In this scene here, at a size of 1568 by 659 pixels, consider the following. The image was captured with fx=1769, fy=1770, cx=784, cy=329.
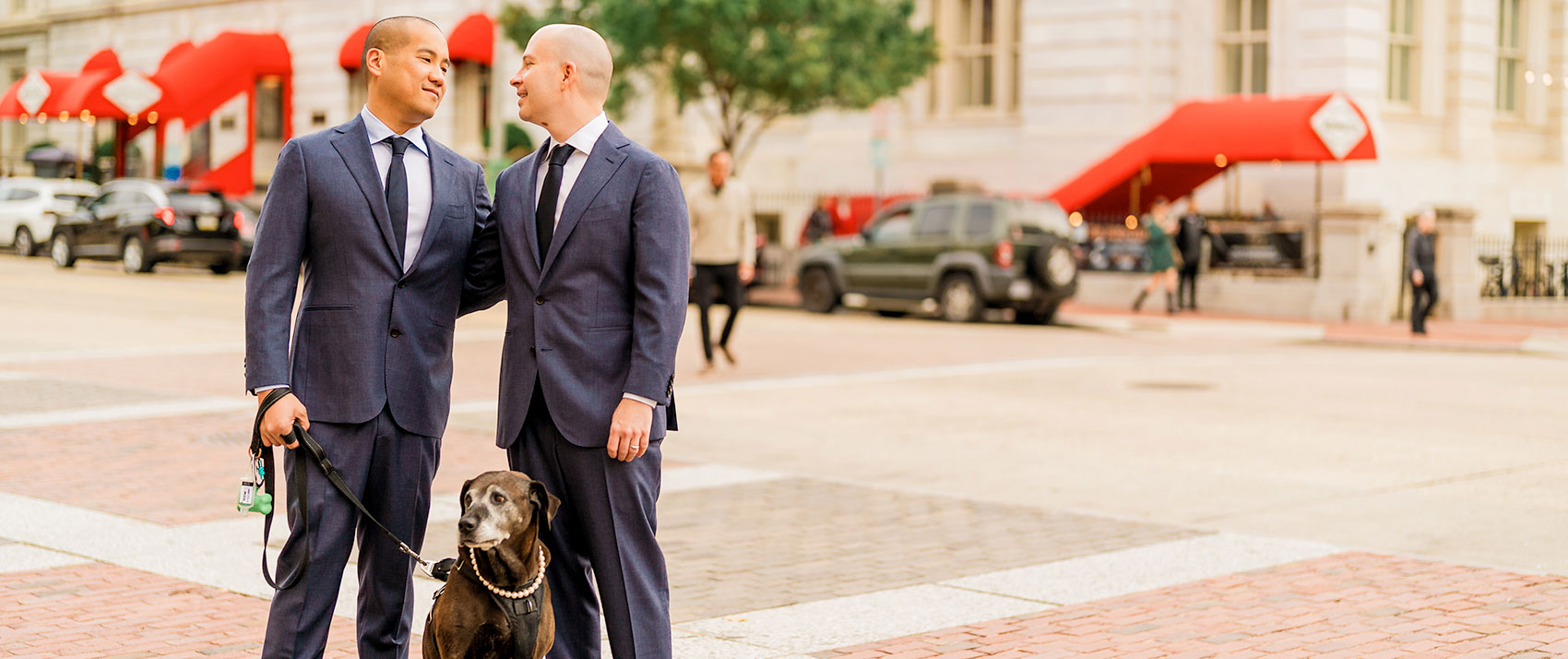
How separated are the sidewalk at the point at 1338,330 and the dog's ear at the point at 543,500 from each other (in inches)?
741

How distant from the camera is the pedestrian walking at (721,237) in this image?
15344 mm

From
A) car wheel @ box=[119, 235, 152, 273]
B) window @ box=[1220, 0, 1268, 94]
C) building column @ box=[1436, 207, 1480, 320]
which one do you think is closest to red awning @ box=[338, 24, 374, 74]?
car wheel @ box=[119, 235, 152, 273]

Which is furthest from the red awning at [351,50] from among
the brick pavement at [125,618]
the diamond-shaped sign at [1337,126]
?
the brick pavement at [125,618]

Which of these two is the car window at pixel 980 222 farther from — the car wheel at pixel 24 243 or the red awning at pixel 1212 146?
the car wheel at pixel 24 243

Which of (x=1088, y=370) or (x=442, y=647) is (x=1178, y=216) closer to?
(x=1088, y=370)

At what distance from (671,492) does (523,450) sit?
441 centimetres

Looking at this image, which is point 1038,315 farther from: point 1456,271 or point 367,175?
point 367,175

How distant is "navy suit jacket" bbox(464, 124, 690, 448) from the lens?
429 cm

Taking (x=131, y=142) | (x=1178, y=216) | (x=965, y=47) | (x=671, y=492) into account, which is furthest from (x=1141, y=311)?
(x=131, y=142)

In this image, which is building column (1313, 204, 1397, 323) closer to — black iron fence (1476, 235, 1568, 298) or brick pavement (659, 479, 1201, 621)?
black iron fence (1476, 235, 1568, 298)

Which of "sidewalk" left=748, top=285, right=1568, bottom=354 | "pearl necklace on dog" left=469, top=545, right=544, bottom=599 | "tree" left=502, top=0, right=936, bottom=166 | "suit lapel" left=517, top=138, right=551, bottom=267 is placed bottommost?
"sidewalk" left=748, top=285, right=1568, bottom=354

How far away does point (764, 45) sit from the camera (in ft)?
91.1

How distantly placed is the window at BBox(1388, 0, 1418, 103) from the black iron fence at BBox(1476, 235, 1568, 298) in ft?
9.48

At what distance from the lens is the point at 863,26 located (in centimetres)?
2830
